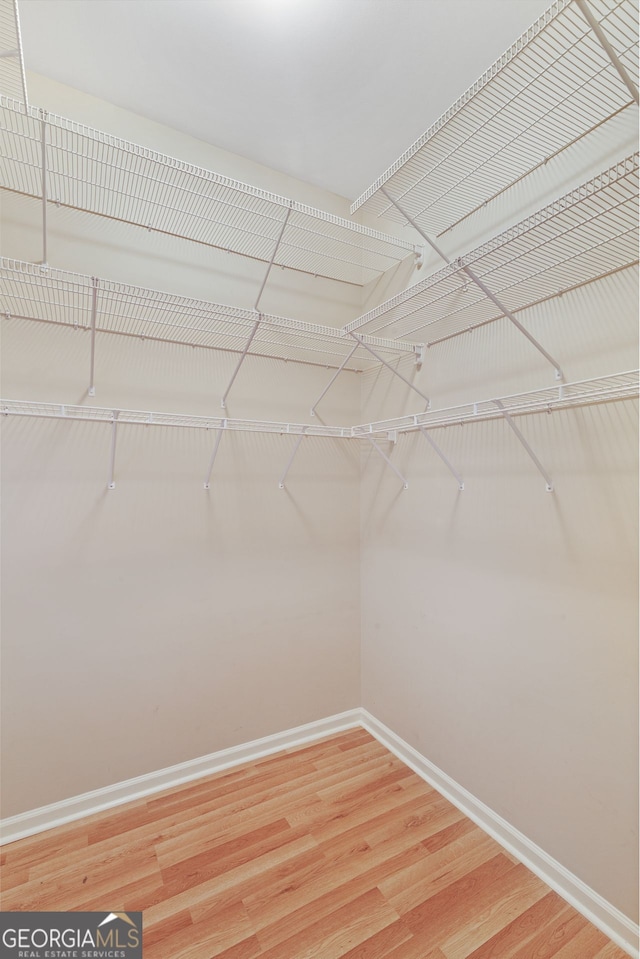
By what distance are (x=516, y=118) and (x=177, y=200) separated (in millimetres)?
1359

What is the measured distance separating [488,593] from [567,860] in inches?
35.3

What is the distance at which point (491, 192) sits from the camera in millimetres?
1797

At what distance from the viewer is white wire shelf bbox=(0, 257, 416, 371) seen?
1.59 meters

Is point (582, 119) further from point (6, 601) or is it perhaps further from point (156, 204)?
point (6, 601)

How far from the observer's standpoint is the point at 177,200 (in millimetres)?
1936

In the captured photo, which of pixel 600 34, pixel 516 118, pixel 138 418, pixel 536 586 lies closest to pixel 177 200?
pixel 138 418

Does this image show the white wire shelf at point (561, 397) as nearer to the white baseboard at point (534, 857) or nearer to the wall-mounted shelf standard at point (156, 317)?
the wall-mounted shelf standard at point (156, 317)

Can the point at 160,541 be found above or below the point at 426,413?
below

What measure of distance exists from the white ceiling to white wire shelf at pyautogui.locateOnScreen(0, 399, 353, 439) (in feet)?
4.49

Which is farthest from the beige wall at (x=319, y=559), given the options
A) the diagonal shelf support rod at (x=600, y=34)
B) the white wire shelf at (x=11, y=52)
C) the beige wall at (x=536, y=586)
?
the diagonal shelf support rod at (x=600, y=34)

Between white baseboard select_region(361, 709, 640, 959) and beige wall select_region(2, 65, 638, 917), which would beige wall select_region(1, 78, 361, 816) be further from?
white baseboard select_region(361, 709, 640, 959)

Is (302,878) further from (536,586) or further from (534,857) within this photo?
(536,586)

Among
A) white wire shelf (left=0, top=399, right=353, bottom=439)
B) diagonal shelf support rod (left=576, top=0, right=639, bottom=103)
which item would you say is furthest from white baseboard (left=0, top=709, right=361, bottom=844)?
diagonal shelf support rod (left=576, top=0, right=639, bottom=103)

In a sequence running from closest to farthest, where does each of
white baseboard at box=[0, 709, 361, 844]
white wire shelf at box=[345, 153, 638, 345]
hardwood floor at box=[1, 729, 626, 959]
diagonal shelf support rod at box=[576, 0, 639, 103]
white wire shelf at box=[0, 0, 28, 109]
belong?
1. diagonal shelf support rod at box=[576, 0, 639, 103]
2. white wire shelf at box=[0, 0, 28, 109]
3. white wire shelf at box=[345, 153, 638, 345]
4. hardwood floor at box=[1, 729, 626, 959]
5. white baseboard at box=[0, 709, 361, 844]
